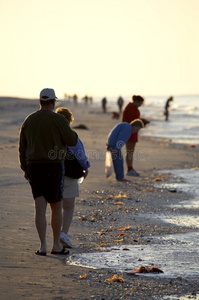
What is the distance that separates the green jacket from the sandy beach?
41.4 inches

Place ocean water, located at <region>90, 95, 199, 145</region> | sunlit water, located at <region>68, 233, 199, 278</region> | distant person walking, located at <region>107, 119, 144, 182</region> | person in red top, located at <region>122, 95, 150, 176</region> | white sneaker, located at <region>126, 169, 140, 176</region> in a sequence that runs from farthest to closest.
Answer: ocean water, located at <region>90, 95, 199, 145</region> → white sneaker, located at <region>126, 169, 140, 176</region> → person in red top, located at <region>122, 95, 150, 176</region> → distant person walking, located at <region>107, 119, 144, 182</region> → sunlit water, located at <region>68, 233, 199, 278</region>

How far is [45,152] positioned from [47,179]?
0.93ft

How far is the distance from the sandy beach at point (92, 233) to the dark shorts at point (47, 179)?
0.65 metres

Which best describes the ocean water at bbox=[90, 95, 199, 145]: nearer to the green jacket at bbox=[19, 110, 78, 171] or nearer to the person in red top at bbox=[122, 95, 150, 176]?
the person in red top at bbox=[122, 95, 150, 176]

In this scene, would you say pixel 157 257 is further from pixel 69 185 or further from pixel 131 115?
pixel 131 115

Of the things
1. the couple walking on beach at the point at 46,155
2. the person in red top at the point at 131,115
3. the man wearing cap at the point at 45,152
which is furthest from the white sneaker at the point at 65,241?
the person in red top at the point at 131,115

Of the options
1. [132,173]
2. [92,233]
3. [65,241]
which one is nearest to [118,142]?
[132,173]

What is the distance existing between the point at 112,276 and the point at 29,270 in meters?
0.79

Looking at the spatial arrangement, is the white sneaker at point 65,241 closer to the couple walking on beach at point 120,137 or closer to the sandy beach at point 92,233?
the sandy beach at point 92,233

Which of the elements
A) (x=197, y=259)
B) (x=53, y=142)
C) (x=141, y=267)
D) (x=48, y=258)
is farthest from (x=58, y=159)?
(x=197, y=259)

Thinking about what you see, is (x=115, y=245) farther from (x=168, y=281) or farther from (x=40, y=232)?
(x=168, y=281)

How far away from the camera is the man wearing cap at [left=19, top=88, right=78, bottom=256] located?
5.47 meters

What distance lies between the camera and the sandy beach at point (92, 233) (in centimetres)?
459

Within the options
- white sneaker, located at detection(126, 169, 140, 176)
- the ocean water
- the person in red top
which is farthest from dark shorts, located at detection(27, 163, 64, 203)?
the ocean water
